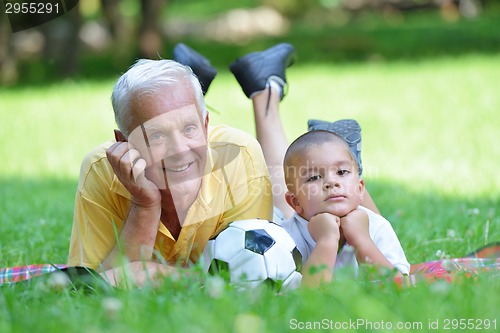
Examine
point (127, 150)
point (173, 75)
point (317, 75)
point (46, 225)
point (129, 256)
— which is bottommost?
point (317, 75)

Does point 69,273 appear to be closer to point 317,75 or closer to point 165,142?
point 165,142

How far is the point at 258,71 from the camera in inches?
206

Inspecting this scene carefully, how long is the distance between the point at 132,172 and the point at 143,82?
15.7 inches

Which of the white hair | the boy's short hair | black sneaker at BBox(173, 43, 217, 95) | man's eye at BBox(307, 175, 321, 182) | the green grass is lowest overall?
the green grass

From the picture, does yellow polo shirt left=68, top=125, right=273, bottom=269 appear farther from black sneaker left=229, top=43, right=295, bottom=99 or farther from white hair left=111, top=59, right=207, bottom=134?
black sneaker left=229, top=43, right=295, bottom=99

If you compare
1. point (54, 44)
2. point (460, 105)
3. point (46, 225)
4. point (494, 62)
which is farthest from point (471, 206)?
point (54, 44)

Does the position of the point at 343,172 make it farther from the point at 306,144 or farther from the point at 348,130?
the point at 348,130

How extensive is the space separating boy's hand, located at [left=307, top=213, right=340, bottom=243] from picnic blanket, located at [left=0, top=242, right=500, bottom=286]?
14.5 inches

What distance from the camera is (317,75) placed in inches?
561

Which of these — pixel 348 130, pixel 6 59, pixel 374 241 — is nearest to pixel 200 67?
pixel 348 130

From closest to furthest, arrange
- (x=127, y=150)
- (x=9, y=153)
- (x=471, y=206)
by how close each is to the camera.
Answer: (x=127, y=150) < (x=471, y=206) < (x=9, y=153)

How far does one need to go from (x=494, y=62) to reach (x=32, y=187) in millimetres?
9208

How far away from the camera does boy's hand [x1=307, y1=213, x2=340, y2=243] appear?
3363 mm

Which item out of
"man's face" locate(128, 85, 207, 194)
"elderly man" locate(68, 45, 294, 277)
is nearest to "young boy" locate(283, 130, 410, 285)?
"elderly man" locate(68, 45, 294, 277)
